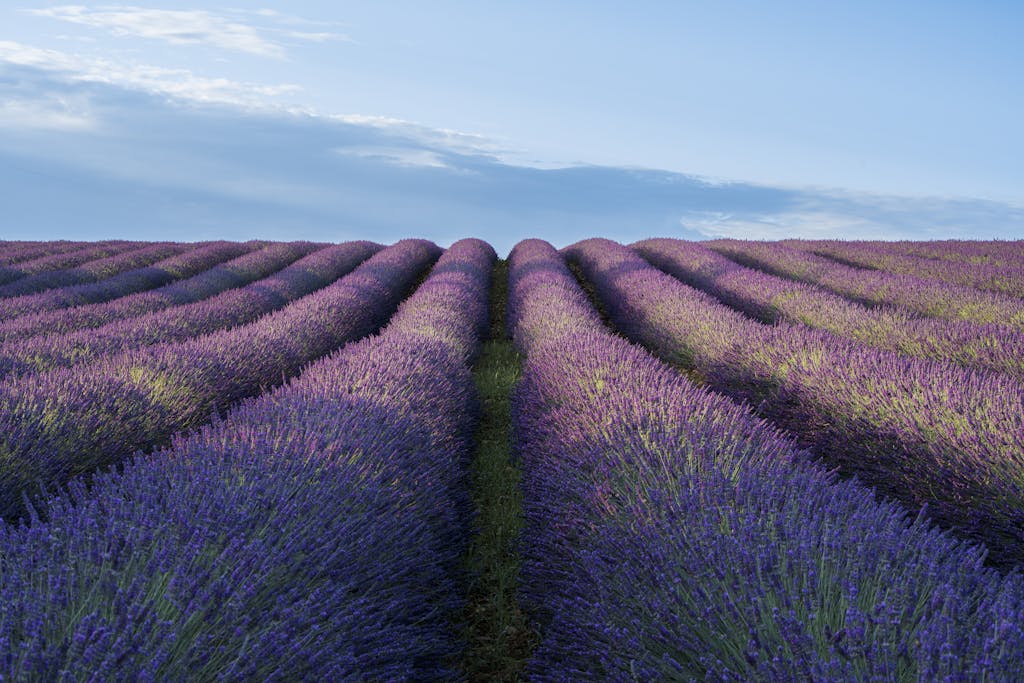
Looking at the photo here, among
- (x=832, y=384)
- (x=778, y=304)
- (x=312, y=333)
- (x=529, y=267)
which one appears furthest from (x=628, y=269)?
(x=832, y=384)

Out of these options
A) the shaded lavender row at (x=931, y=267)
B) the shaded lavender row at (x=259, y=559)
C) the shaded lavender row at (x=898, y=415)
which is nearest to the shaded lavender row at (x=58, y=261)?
the shaded lavender row at (x=259, y=559)

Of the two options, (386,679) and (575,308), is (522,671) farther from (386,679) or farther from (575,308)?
(575,308)

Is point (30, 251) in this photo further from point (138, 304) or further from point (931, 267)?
point (931, 267)

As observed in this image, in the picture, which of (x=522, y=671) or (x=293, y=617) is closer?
(x=293, y=617)

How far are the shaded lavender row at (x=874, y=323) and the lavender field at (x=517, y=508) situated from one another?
40 millimetres

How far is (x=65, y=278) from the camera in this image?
40.4 feet

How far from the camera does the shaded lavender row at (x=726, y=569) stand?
1552 mm

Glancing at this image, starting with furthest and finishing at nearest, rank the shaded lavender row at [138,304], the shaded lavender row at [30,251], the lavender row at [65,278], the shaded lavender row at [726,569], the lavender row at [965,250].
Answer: the shaded lavender row at [30,251] → the lavender row at [965,250] → the lavender row at [65,278] → the shaded lavender row at [138,304] → the shaded lavender row at [726,569]

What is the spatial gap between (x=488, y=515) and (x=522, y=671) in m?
1.25

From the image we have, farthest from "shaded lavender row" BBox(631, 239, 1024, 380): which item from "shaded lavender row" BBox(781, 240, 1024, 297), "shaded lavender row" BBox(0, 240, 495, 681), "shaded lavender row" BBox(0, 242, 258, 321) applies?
"shaded lavender row" BBox(0, 242, 258, 321)

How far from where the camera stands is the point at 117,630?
1578mm

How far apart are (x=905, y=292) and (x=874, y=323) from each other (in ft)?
9.40

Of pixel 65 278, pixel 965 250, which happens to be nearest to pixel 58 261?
pixel 65 278

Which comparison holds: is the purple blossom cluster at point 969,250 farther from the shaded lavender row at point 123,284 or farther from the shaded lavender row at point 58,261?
the shaded lavender row at point 58,261
